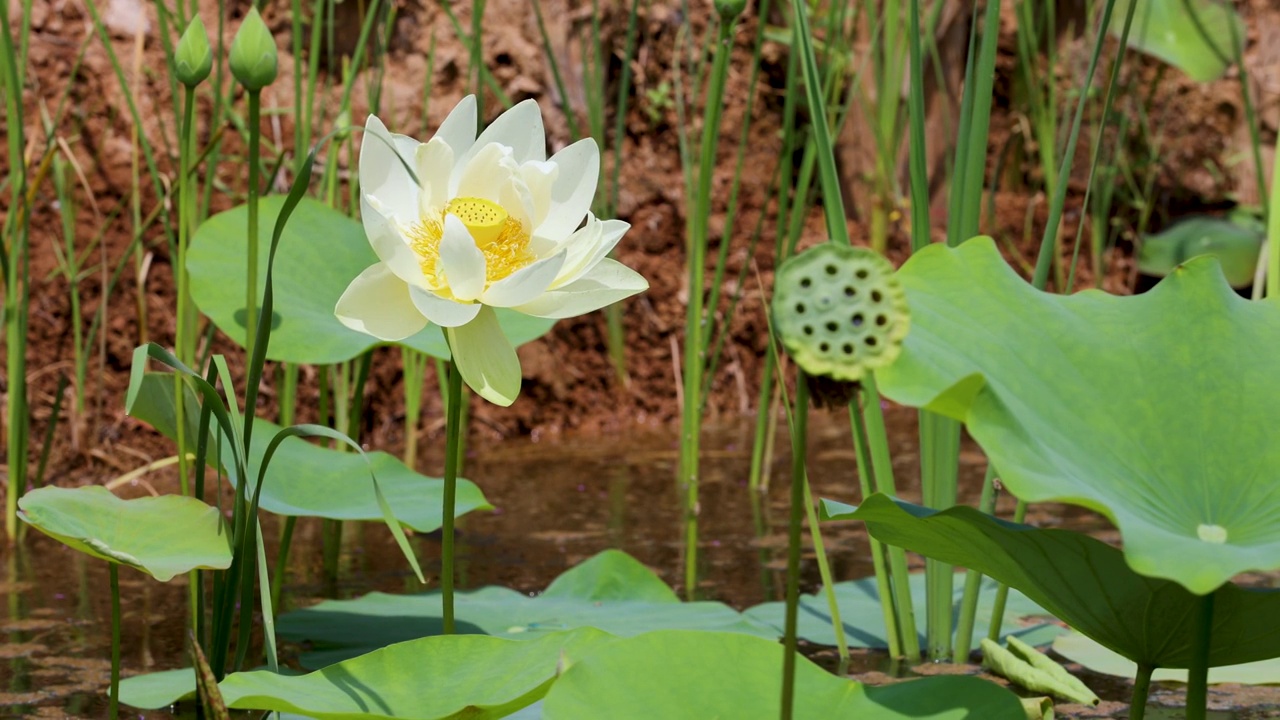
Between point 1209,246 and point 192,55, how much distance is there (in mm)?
2971

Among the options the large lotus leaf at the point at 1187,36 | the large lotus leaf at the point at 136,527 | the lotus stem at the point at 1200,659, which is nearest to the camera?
the lotus stem at the point at 1200,659

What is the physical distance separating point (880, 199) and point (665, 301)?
2.18ft

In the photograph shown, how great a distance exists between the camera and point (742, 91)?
320 cm

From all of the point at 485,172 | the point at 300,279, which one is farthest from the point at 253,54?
the point at 300,279

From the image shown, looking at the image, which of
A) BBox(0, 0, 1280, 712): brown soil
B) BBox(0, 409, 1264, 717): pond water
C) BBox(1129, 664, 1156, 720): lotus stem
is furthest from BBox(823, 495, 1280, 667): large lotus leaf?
BBox(0, 0, 1280, 712): brown soil

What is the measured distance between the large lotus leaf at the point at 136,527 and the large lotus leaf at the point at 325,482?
0.10 meters

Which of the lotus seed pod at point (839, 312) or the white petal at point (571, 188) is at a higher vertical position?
the white petal at point (571, 188)

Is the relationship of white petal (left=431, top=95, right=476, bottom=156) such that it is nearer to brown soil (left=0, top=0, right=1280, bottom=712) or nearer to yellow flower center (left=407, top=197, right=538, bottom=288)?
yellow flower center (left=407, top=197, right=538, bottom=288)

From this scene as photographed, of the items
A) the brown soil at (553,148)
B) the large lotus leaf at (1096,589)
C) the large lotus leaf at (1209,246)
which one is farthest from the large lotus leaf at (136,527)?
the large lotus leaf at (1209,246)

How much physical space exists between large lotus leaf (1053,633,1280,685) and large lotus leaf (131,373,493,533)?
1.95ft

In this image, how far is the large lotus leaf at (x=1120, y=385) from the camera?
2.00ft

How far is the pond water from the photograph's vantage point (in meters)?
1.10

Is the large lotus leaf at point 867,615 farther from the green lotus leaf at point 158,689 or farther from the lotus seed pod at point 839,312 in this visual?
the lotus seed pod at point 839,312

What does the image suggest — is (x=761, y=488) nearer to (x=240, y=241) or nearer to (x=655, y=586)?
(x=655, y=586)
